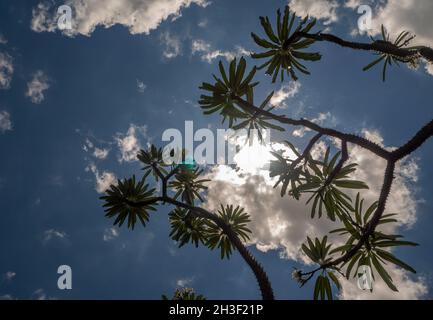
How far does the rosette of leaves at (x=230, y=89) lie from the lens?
14.3ft

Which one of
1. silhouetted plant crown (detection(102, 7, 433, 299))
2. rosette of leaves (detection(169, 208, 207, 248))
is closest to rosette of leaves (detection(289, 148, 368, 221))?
silhouetted plant crown (detection(102, 7, 433, 299))

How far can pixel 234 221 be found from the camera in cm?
680

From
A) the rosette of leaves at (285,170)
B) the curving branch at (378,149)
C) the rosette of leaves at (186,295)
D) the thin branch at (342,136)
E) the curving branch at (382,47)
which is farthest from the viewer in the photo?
the rosette of leaves at (186,295)

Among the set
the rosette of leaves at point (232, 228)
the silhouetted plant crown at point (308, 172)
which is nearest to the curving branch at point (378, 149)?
the silhouetted plant crown at point (308, 172)

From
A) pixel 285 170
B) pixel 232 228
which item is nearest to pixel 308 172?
pixel 285 170

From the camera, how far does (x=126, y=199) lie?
5398 mm

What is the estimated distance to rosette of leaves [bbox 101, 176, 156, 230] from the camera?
18.3 ft

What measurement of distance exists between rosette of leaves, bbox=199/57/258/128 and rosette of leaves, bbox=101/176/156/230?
89.4 inches

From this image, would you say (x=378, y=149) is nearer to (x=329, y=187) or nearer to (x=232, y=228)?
(x=329, y=187)

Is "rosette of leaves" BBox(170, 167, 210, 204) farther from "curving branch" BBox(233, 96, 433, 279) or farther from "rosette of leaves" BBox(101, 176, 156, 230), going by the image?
"curving branch" BBox(233, 96, 433, 279)

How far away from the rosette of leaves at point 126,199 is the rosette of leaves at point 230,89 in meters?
2.27

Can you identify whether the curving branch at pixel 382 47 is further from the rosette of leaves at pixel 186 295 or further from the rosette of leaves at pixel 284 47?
the rosette of leaves at pixel 186 295
